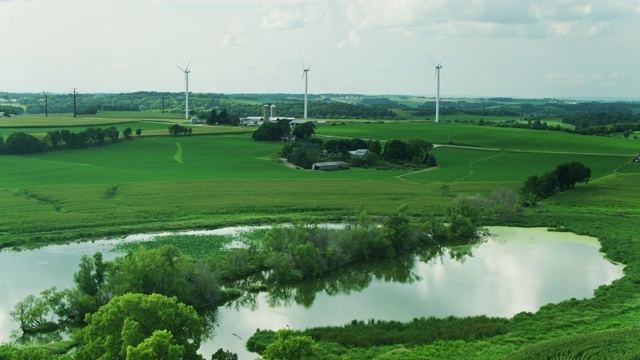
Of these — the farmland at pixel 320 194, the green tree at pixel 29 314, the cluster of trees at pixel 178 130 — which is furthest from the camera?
the cluster of trees at pixel 178 130

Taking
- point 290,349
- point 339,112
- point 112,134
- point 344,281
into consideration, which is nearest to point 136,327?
point 290,349

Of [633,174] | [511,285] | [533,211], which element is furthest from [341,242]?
[633,174]

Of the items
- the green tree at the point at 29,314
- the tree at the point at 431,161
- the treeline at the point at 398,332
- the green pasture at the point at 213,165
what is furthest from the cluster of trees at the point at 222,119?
the treeline at the point at 398,332

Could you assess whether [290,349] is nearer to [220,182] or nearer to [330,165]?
[220,182]

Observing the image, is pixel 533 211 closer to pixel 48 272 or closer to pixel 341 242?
pixel 341 242

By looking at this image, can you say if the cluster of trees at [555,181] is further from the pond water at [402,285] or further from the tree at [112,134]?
the tree at [112,134]

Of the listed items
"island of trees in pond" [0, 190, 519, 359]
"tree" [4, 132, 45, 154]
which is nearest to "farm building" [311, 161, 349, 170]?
"island of trees in pond" [0, 190, 519, 359]
